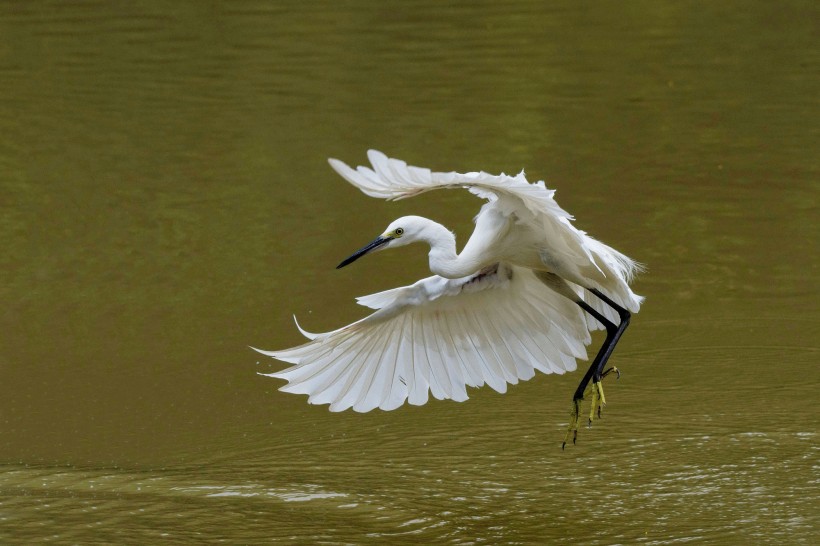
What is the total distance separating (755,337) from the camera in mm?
6441

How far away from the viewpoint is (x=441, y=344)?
16.9 feet

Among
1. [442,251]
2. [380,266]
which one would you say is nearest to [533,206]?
[442,251]

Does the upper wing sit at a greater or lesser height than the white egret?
greater

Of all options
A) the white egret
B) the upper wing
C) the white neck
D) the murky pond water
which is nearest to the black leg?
the white egret

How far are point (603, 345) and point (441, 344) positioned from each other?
650 millimetres

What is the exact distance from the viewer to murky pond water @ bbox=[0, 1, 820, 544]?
5.07 meters

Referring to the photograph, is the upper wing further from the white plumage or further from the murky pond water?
the murky pond water

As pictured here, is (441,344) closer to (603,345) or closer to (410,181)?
(603,345)

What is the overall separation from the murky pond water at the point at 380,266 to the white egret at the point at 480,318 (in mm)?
415

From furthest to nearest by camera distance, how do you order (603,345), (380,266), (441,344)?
(380,266) → (603,345) → (441,344)

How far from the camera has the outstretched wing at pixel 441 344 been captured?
4910 millimetres

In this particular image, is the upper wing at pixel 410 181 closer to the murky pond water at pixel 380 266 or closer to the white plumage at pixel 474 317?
the white plumage at pixel 474 317

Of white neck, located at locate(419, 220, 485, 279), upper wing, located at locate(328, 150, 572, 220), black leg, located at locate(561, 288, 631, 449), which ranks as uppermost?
upper wing, located at locate(328, 150, 572, 220)

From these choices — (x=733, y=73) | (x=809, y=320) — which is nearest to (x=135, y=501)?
(x=809, y=320)
